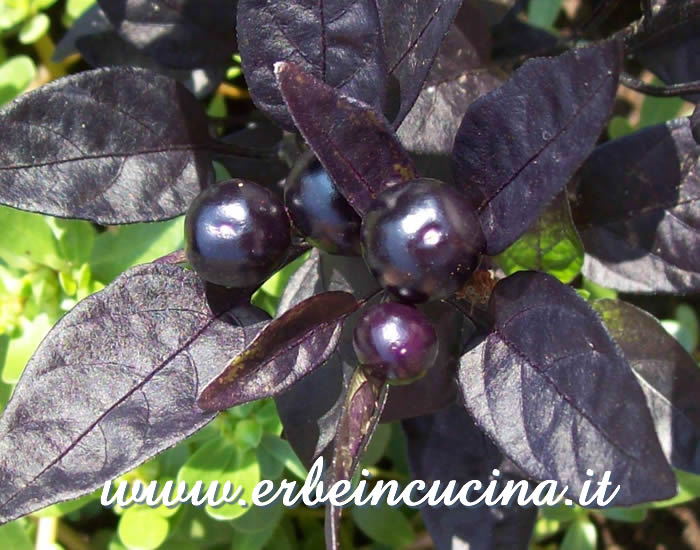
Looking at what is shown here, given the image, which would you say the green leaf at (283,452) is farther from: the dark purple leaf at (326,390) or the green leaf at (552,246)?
the green leaf at (552,246)

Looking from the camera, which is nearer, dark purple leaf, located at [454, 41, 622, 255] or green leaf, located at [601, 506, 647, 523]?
dark purple leaf, located at [454, 41, 622, 255]

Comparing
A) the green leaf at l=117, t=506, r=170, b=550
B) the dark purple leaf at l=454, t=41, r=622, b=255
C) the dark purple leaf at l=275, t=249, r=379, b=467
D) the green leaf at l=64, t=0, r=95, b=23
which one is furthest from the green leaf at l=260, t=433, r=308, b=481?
the green leaf at l=64, t=0, r=95, b=23

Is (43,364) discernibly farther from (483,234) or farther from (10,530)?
(10,530)

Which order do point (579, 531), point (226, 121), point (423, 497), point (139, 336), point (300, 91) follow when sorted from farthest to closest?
point (579, 531), point (226, 121), point (423, 497), point (139, 336), point (300, 91)

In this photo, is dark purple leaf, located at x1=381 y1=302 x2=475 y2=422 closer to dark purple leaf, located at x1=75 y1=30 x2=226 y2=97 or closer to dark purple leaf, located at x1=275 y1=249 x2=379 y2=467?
dark purple leaf, located at x1=275 y1=249 x2=379 y2=467

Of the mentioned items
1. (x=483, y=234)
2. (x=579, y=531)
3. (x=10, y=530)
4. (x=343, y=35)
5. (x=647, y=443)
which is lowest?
(x=579, y=531)

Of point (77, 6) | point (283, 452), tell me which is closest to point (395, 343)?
point (283, 452)

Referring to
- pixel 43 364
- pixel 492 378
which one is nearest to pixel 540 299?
pixel 492 378
